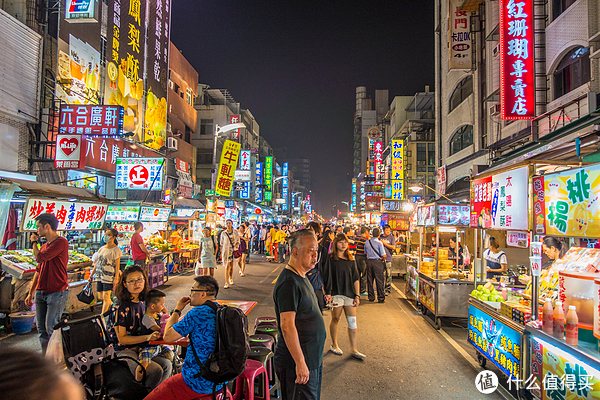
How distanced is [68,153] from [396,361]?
1055cm

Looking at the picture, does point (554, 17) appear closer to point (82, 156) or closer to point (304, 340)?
point (304, 340)

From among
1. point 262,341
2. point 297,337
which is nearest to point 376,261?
point 262,341

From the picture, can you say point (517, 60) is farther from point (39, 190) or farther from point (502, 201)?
point (39, 190)

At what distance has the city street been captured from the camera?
4.45 m

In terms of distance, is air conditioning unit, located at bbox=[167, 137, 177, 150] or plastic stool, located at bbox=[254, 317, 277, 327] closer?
plastic stool, located at bbox=[254, 317, 277, 327]

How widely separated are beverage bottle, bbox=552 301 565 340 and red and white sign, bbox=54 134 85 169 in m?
11.6

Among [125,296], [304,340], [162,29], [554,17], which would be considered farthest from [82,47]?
[554,17]

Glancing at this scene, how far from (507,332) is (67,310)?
930 centimetres

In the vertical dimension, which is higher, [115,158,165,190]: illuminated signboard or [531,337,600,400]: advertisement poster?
[115,158,165,190]: illuminated signboard

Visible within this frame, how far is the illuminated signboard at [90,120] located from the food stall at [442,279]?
10219mm

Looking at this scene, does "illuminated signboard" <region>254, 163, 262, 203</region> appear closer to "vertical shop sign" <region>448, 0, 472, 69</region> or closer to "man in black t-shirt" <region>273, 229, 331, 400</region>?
"vertical shop sign" <region>448, 0, 472, 69</region>

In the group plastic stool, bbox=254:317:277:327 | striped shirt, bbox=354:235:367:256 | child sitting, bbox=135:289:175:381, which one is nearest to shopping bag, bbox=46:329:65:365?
child sitting, bbox=135:289:175:381

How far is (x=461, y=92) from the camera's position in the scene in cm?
2111

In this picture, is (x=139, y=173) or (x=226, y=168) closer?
(x=139, y=173)
